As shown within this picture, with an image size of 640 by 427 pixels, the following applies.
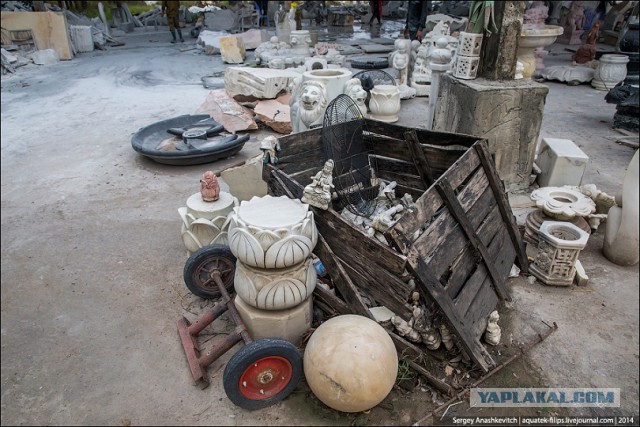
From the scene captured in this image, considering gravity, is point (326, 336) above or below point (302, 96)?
below

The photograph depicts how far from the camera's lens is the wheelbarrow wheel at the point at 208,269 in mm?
3266

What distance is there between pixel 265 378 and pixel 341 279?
2.66ft

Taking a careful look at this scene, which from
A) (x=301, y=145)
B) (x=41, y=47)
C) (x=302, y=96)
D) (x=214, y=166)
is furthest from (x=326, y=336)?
(x=41, y=47)

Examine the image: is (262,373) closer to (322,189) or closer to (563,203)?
(322,189)

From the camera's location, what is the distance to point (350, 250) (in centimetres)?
284

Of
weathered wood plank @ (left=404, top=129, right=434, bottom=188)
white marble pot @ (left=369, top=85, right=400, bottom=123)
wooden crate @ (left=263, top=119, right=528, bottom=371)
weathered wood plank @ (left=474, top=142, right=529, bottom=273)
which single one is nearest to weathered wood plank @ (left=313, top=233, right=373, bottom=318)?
wooden crate @ (left=263, top=119, right=528, bottom=371)

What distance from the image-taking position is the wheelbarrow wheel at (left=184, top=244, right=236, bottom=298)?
10.7ft

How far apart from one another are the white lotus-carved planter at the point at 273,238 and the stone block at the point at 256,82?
217 inches

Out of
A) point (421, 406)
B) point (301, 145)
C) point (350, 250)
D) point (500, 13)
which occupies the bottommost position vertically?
point (421, 406)

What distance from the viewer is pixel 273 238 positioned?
2561mm

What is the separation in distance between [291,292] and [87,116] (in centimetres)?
695

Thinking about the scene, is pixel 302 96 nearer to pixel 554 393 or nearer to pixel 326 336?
pixel 326 336

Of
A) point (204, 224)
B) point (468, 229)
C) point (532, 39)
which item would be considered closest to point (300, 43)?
point (532, 39)

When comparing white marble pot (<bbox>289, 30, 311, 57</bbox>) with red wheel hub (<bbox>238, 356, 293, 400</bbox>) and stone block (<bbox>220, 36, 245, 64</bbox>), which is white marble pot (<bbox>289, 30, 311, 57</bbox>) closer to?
stone block (<bbox>220, 36, 245, 64</bbox>)
